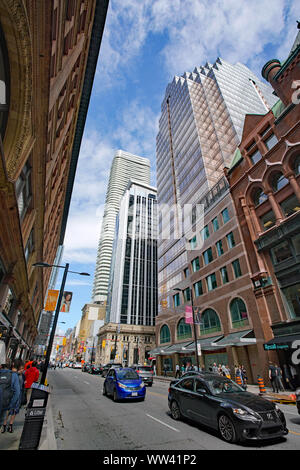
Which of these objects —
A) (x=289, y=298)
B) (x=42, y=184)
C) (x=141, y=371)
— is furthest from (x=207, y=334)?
(x=42, y=184)

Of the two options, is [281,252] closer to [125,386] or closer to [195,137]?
[125,386]

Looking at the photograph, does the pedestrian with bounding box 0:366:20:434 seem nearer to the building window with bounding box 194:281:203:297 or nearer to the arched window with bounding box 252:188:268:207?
the arched window with bounding box 252:188:268:207

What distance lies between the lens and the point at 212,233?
104 feet

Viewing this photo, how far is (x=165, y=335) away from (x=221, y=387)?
36963mm

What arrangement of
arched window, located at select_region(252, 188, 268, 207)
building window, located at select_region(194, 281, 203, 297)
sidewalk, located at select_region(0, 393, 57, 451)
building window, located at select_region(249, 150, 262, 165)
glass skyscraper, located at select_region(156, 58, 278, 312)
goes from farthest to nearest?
glass skyscraper, located at select_region(156, 58, 278, 312), building window, located at select_region(194, 281, 203, 297), building window, located at select_region(249, 150, 262, 165), arched window, located at select_region(252, 188, 268, 207), sidewalk, located at select_region(0, 393, 57, 451)

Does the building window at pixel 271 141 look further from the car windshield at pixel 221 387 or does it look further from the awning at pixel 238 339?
the car windshield at pixel 221 387

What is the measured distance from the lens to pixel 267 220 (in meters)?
23.5

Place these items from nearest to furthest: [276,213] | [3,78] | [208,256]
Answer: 1. [3,78]
2. [276,213]
3. [208,256]

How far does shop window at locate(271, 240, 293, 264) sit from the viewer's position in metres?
20.2

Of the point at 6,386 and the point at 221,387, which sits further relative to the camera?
the point at 221,387

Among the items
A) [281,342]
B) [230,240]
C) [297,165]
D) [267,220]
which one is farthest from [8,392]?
[230,240]

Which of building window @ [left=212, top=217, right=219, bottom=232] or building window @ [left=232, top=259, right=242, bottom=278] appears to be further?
building window @ [left=212, top=217, right=219, bottom=232]

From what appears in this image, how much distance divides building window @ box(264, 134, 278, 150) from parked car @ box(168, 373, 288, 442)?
23.6 meters

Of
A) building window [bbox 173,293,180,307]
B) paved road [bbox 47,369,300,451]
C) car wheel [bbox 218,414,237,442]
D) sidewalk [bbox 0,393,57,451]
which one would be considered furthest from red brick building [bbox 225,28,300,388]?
building window [bbox 173,293,180,307]
